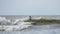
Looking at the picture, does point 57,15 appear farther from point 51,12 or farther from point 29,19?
point 29,19

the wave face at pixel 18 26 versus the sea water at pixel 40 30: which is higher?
the wave face at pixel 18 26

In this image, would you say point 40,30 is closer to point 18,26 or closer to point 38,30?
point 38,30

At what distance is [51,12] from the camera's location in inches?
46.4

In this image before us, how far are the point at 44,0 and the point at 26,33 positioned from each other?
65 centimetres

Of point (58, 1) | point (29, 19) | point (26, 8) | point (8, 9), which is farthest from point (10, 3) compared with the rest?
point (58, 1)

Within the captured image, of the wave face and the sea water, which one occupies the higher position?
the wave face

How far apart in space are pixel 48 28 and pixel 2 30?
2.59 feet

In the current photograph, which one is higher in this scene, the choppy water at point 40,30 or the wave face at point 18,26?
the wave face at point 18,26

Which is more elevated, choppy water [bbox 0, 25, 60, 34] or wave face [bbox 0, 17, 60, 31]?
wave face [bbox 0, 17, 60, 31]

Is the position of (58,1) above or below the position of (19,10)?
above

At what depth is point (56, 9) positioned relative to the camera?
1.18 metres

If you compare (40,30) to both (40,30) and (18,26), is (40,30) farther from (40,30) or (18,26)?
(18,26)

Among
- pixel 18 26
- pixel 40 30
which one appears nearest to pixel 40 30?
pixel 40 30

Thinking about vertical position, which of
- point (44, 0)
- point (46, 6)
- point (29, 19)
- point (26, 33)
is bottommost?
point (26, 33)
